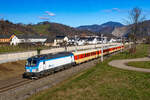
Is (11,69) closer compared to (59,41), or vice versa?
(11,69)

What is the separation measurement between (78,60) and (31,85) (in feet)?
60.3

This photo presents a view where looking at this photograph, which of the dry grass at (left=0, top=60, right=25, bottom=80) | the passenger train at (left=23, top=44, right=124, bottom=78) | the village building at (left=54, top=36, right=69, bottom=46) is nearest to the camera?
the passenger train at (left=23, top=44, right=124, bottom=78)

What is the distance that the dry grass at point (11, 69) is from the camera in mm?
29322

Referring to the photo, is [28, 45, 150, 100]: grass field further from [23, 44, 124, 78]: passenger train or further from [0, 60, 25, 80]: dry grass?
[0, 60, 25, 80]: dry grass

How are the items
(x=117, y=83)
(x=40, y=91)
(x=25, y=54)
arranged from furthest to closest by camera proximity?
1. (x=25, y=54)
2. (x=117, y=83)
3. (x=40, y=91)

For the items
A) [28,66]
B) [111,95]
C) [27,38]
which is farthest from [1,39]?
[111,95]

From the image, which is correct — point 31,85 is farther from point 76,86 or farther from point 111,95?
point 111,95

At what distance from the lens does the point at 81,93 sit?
717 inches

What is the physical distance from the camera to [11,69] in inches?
1293

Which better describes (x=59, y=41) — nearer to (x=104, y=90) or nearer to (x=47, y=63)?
(x=47, y=63)

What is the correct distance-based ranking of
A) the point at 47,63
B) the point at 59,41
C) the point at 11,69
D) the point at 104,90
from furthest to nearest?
the point at 59,41 → the point at 11,69 → the point at 47,63 → the point at 104,90

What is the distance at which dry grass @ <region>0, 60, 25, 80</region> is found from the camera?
2932 cm

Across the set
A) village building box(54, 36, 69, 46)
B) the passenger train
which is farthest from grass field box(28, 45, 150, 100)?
village building box(54, 36, 69, 46)

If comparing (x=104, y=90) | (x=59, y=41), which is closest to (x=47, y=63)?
(x=104, y=90)
